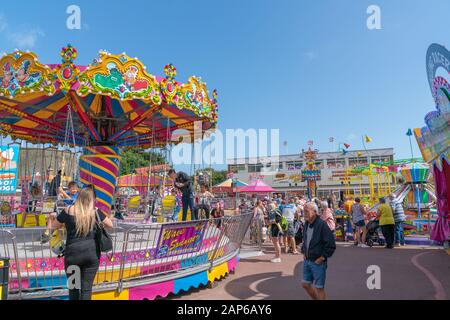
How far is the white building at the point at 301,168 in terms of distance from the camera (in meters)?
49.4

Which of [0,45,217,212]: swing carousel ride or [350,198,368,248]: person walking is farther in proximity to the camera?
[350,198,368,248]: person walking

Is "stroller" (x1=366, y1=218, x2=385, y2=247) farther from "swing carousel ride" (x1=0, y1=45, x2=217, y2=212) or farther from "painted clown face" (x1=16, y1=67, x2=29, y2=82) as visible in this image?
"painted clown face" (x1=16, y1=67, x2=29, y2=82)

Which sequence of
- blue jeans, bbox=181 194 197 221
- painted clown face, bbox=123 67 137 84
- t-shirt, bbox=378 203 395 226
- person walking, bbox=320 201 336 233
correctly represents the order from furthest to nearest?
t-shirt, bbox=378 203 395 226, blue jeans, bbox=181 194 197 221, person walking, bbox=320 201 336 233, painted clown face, bbox=123 67 137 84

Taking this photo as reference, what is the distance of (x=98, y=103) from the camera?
895 cm

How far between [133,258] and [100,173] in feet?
13.0

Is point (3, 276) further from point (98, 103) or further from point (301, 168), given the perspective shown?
point (301, 168)

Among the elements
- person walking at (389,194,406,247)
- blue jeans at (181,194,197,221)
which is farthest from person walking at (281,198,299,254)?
person walking at (389,194,406,247)

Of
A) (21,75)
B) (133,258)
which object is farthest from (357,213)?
(21,75)

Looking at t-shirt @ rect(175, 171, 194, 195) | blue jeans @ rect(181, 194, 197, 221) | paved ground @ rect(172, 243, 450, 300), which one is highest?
t-shirt @ rect(175, 171, 194, 195)

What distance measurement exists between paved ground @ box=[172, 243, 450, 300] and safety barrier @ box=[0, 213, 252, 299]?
0.58 metres

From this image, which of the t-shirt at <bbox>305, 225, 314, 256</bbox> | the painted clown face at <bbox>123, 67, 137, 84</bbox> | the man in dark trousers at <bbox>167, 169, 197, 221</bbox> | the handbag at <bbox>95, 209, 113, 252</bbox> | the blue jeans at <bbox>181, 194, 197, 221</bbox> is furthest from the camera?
the blue jeans at <bbox>181, 194, 197, 221</bbox>

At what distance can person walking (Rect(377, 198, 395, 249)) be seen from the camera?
1002cm

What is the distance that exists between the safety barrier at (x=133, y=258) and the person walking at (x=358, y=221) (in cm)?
564
